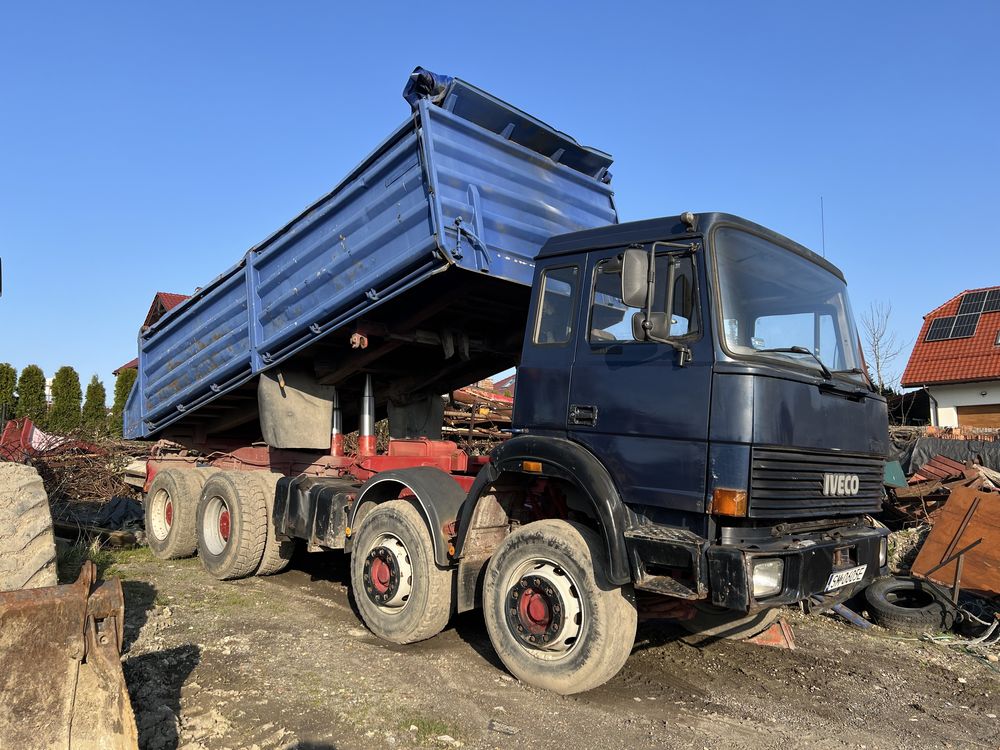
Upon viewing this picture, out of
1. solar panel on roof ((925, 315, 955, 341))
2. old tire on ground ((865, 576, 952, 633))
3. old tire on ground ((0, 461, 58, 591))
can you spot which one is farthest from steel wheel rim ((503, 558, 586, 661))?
solar panel on roof ((925, 315, 955, 341))

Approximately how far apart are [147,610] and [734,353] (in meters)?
4.77

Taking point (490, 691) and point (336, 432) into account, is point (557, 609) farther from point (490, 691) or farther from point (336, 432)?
point (336, 432)

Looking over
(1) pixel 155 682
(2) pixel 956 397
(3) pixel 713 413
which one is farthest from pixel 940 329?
(1) pixel 155 682

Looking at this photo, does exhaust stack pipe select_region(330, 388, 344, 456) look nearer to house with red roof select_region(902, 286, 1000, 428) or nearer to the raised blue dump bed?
the raised blue dump bed

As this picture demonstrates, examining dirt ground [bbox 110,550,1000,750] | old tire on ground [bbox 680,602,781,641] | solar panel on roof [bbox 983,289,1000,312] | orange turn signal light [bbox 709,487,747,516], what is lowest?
dirt ground [bbox 110,550,1000,750]

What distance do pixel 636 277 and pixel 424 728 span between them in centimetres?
258

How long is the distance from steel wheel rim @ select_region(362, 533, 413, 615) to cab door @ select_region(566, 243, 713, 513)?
168 centimetres

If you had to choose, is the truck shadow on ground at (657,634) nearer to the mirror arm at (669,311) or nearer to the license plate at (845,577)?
the license plate at (845,577)

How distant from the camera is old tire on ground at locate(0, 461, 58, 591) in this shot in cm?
406

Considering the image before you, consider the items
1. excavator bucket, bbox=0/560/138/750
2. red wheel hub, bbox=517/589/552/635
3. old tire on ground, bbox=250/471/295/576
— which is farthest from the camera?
old tire on ground, bbox=250/471/295/576

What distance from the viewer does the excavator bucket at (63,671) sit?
111 inches

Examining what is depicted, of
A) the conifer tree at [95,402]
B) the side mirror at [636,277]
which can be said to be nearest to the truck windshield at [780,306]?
the side mirror at [636,277]

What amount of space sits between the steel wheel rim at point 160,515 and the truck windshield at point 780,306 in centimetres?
660

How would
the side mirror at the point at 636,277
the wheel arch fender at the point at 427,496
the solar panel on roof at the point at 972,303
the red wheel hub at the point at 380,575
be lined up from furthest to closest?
the solar panel on roof at the point at 972,303
the red wheel hub at the point at 380,575
the wheel arch fender at the point at 427,496
the side mirror at the point at 636,277
